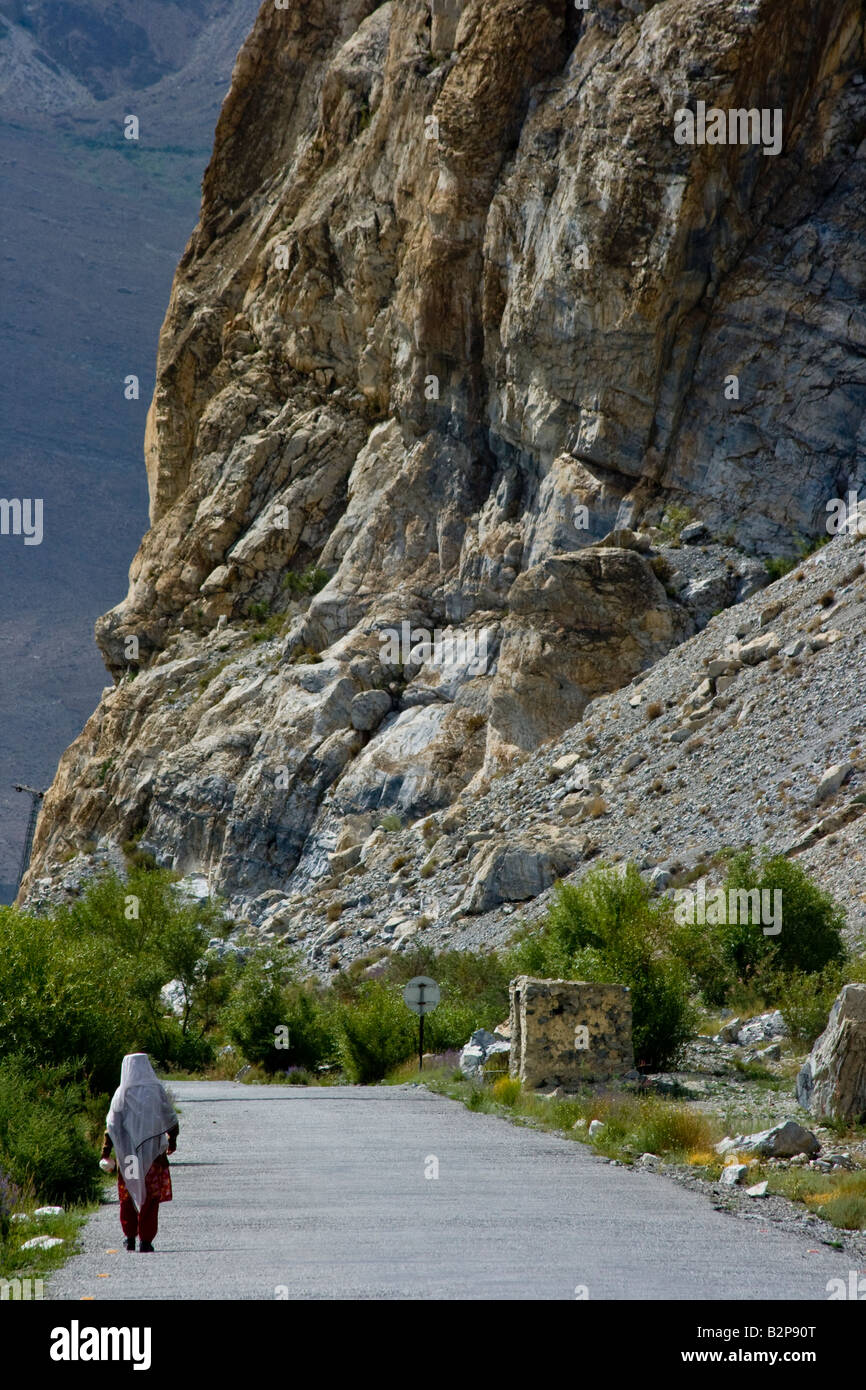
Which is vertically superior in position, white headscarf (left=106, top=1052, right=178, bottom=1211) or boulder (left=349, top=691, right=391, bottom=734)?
white headscarf (left=106, top=1052, right=178, bottom=1211)

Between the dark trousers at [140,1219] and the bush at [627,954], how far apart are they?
1132 cm

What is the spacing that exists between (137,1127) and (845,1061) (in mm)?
8122

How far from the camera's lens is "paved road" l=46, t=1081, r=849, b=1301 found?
736cm

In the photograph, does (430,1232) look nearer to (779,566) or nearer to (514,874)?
(514,874)

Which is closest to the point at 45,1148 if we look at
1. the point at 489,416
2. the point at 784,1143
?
the point at 784,1143

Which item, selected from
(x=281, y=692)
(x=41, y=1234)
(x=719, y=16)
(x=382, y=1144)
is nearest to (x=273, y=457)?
(x=281, y=692)

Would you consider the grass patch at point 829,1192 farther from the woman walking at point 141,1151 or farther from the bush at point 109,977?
the bush at point 109,977

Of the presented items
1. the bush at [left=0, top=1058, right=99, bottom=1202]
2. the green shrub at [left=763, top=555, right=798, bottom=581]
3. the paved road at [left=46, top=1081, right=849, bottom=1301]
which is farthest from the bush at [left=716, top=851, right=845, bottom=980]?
the green shrub at [left=763, top=555, right=798, bottom=581]

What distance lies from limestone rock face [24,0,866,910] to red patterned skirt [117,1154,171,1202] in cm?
3153

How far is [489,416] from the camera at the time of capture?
48.6 metres

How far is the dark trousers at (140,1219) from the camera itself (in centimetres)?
868

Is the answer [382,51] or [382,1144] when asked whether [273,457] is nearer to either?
[382,51]

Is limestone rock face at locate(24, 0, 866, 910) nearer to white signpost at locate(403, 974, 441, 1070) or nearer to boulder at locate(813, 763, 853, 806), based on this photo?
boulder at locate(813, 763, 853, 806)

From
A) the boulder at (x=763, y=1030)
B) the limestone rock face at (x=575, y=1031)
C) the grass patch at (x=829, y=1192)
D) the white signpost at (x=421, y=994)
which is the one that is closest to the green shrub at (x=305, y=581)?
the white signpost at (x=421, y=994)
